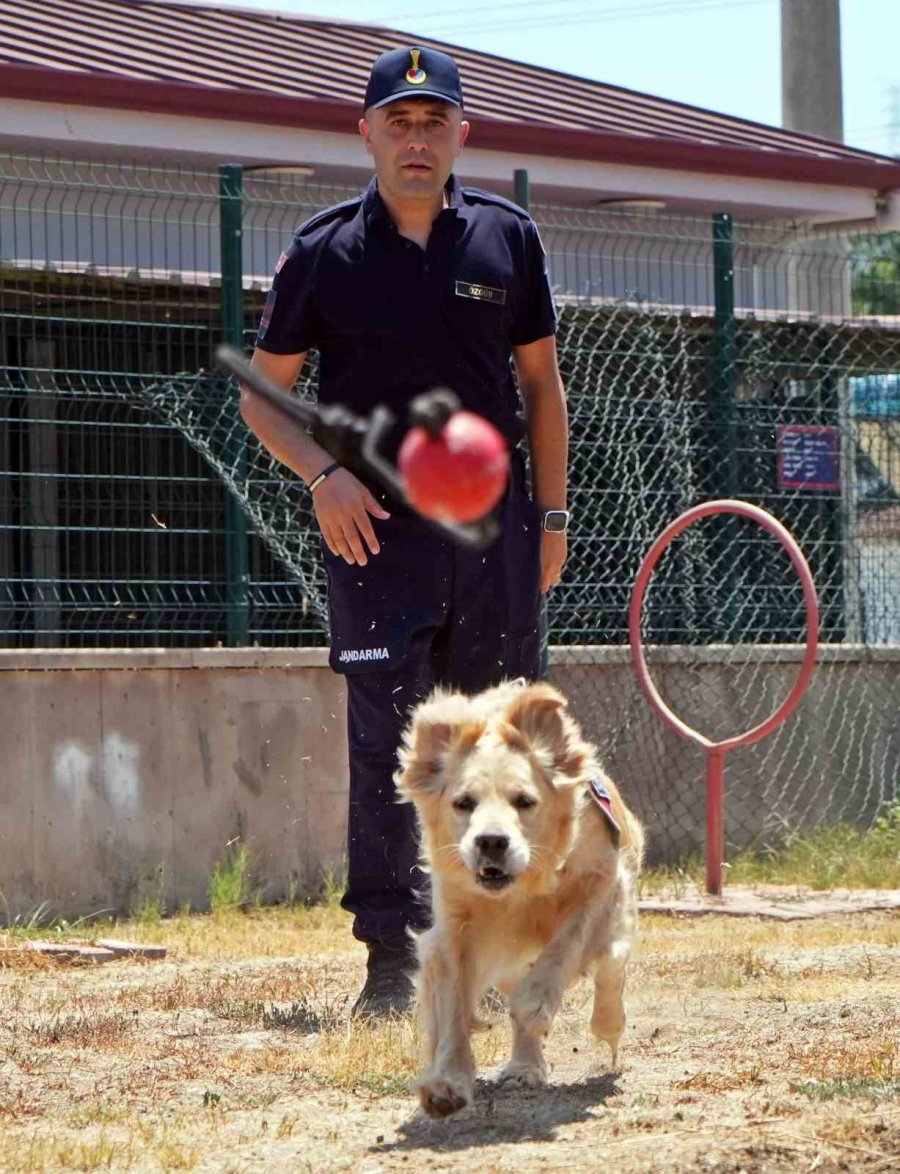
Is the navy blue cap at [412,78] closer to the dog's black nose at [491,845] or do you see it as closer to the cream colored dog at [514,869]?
the cream colored dog at [514,869]

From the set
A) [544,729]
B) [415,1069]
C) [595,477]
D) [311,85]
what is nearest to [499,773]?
[544,729]

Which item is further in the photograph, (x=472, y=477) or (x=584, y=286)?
(x=584, y=286)

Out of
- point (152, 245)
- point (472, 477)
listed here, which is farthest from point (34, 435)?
point (472, 477)

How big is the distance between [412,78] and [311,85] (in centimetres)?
840

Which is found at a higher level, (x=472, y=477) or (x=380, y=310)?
(x=380, y=310)

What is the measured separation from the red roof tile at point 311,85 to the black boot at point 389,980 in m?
7.33

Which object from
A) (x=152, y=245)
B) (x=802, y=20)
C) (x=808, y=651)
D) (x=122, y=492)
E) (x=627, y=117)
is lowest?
(x=808, y=651)

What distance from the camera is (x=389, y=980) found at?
572 cm

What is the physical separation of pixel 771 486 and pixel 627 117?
5958 millimetres

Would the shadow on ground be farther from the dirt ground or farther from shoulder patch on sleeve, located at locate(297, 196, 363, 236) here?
shoulder patch on sleeve, located at locate(297, 196, 363, 236)

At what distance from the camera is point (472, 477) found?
109 inches

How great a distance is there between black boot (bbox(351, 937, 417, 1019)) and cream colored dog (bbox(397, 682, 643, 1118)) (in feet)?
2.44

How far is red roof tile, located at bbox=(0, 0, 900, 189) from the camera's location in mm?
11922

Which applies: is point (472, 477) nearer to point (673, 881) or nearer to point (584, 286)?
point (673, 881)
